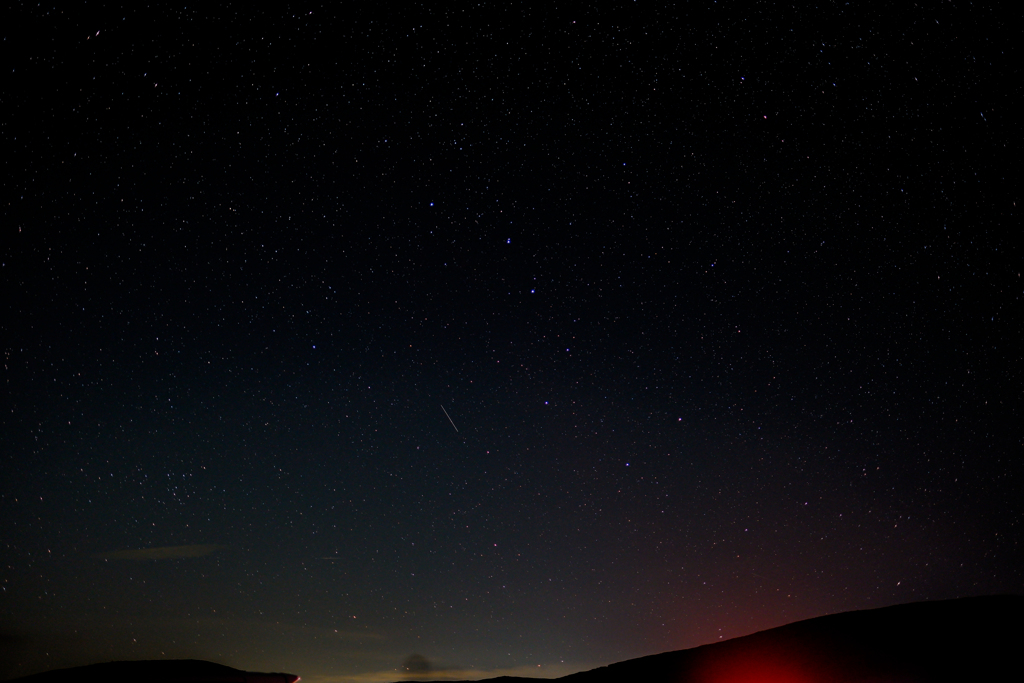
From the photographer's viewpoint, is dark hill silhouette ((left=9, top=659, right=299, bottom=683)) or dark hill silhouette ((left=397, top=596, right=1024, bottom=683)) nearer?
dark hill silhouette ((left=9, top=659, right=299, bottom=683))

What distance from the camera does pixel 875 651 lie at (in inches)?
336

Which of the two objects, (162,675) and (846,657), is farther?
(846,657)

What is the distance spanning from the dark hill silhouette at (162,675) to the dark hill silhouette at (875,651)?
6.81 metres

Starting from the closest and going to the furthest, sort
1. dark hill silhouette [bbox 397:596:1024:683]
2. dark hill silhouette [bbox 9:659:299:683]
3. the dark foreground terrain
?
dark hill silhouette [bbox 9:659:299:683] → the dark foreground terrain → dark hill silhouette [bbox 397:596:1024:683]

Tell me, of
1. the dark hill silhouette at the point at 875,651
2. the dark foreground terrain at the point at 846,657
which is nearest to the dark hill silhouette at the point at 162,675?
the dark foreground terrain at the point at 846,657

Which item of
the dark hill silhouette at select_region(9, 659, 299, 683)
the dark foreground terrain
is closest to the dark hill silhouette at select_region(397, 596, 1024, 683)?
the dark foreground terrain

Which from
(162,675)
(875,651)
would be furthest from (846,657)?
(162,675)

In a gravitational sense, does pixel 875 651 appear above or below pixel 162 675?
below

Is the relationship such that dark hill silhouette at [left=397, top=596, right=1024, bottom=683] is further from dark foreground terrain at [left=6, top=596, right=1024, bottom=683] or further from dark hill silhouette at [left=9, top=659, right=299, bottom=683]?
dark hill silhouette at [left=9, top=659, right=299, bottom=683]

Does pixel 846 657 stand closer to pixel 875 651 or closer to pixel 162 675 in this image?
pixel 875 651

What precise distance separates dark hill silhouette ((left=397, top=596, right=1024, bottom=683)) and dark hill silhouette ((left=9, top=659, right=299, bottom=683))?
681 cm

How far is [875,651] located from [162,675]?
8554 millimetres

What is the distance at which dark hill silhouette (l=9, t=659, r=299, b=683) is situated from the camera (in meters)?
5.18

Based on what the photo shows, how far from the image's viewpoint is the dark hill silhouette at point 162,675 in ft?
17.0
